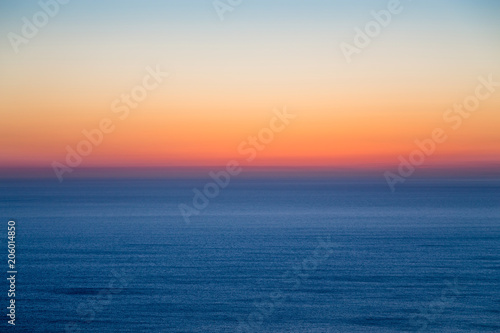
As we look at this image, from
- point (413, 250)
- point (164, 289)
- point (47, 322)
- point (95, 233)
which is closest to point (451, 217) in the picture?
point (413, 250)

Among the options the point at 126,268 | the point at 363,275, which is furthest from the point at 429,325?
the point at 126,268

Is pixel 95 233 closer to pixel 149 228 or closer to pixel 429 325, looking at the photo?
pixel 149 228

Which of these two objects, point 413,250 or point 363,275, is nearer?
point 363,275

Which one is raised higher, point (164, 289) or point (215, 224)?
point (215, 224)

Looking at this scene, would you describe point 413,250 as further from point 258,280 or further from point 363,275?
point 258,280

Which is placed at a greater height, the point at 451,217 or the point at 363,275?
the point at 451,217

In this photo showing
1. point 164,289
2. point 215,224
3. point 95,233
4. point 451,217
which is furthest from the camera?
point 451,217

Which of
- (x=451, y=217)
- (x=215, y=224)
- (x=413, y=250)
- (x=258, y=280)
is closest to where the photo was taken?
(x=258, y=280)

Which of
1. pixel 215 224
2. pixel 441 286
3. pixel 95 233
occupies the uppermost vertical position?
pixel 215 224

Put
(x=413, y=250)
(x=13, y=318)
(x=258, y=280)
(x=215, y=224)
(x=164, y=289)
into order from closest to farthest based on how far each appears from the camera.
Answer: (x=13, y=318) < (x=164, y=289) < (x=258, y=280) < (x=413, y=250) < (x=215, y=224)
